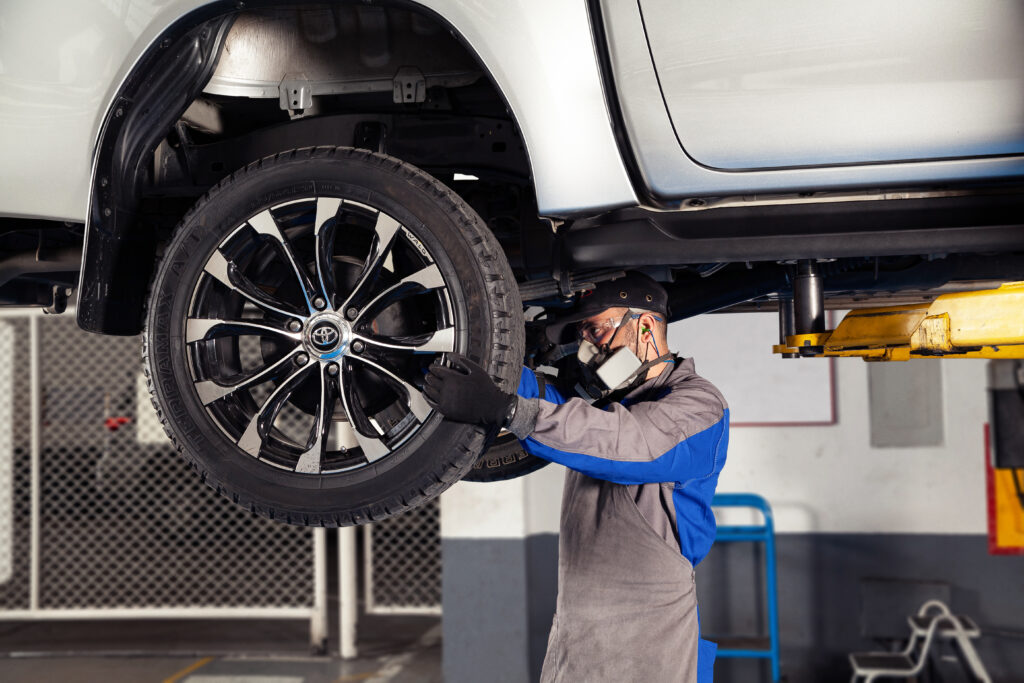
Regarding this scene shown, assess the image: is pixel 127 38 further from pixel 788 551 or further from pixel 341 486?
pixel 788 551

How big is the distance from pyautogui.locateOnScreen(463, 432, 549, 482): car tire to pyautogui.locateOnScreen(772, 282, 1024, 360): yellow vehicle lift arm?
2.26ft

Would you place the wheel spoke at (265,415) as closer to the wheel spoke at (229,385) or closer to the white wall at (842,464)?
the wheel spoke at (229,385)

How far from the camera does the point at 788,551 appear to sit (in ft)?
15.7

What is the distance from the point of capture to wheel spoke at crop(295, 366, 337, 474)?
151 cm

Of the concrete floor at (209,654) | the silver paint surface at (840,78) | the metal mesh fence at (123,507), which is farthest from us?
the metal mesh fence at (123,507)

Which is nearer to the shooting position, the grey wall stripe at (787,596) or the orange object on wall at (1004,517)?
the grey wall stripe at (787,596)

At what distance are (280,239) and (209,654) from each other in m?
4.70

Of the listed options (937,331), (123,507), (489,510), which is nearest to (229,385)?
(937,331)

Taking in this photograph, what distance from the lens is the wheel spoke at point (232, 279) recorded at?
60.5 inches

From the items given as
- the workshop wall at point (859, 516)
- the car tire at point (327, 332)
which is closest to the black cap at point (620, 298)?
the car tire at point (327, 332)

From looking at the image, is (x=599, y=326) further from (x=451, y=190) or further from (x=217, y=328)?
(x=217, y=328)

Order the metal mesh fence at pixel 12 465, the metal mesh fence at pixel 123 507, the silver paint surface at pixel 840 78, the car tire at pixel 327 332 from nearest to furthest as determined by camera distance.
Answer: the silver paint surface at pixel 840 78 < the car tire at pixel 327 332 < the metal mesh fence at pixel 12 465 < the metal mesh fence at pixel 123 507

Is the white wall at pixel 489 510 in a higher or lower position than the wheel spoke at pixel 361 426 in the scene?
lower

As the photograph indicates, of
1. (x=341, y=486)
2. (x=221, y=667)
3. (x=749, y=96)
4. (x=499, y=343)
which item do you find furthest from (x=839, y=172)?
(x=221, y=667)
